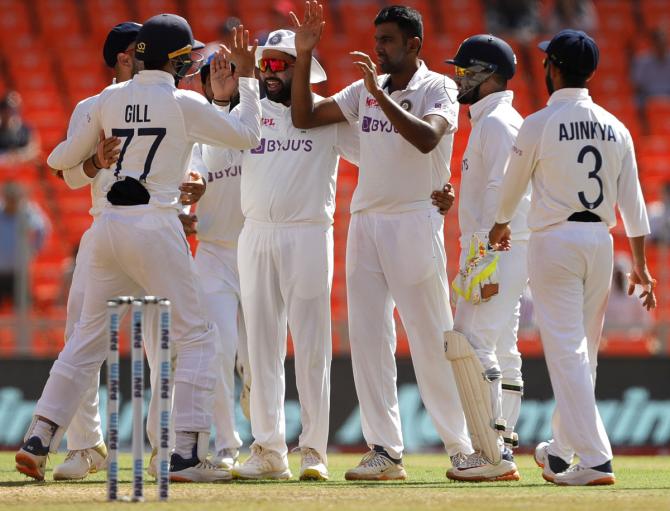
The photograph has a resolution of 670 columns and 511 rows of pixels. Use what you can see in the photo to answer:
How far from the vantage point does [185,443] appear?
7934 millimetres

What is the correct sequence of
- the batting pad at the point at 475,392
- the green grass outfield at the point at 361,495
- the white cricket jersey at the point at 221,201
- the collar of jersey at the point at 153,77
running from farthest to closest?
1. the white cricket jersey at the point at 221,201
2. the batting pad at the point at 475,392
3. the collar of jersey at the point at 153,77
4. the green grass outfield at the point at 361,495

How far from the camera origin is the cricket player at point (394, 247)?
27.1 ft

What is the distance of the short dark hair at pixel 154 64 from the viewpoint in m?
7.83

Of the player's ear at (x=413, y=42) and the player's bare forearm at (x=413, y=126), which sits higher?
the player's ear at (x=413, y=42)

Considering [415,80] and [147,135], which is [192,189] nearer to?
[147,135]

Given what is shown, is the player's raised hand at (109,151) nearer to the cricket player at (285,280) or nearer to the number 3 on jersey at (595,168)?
the cricket player at (285,280)

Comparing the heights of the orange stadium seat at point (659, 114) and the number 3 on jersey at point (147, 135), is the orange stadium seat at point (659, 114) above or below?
above

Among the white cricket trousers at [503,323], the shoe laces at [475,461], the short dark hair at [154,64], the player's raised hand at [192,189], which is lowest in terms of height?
the shoe laces at [475,461]

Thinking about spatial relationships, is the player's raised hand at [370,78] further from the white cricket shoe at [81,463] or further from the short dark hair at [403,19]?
the white cricket shoe at [81,463]

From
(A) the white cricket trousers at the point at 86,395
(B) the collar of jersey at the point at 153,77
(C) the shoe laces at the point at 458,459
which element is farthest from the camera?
(A) the white cricket trousers at the point at 86,395

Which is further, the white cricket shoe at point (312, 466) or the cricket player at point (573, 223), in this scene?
the white cricket shoe at point (312, 466)

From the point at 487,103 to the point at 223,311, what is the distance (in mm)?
1972

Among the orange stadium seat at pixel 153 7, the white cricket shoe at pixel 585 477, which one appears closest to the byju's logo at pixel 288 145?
the white cricket shoe at pixel 585 477

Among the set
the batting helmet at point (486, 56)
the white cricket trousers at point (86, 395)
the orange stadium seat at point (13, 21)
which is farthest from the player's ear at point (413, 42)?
the orange stadium seat at point (13, 21)
